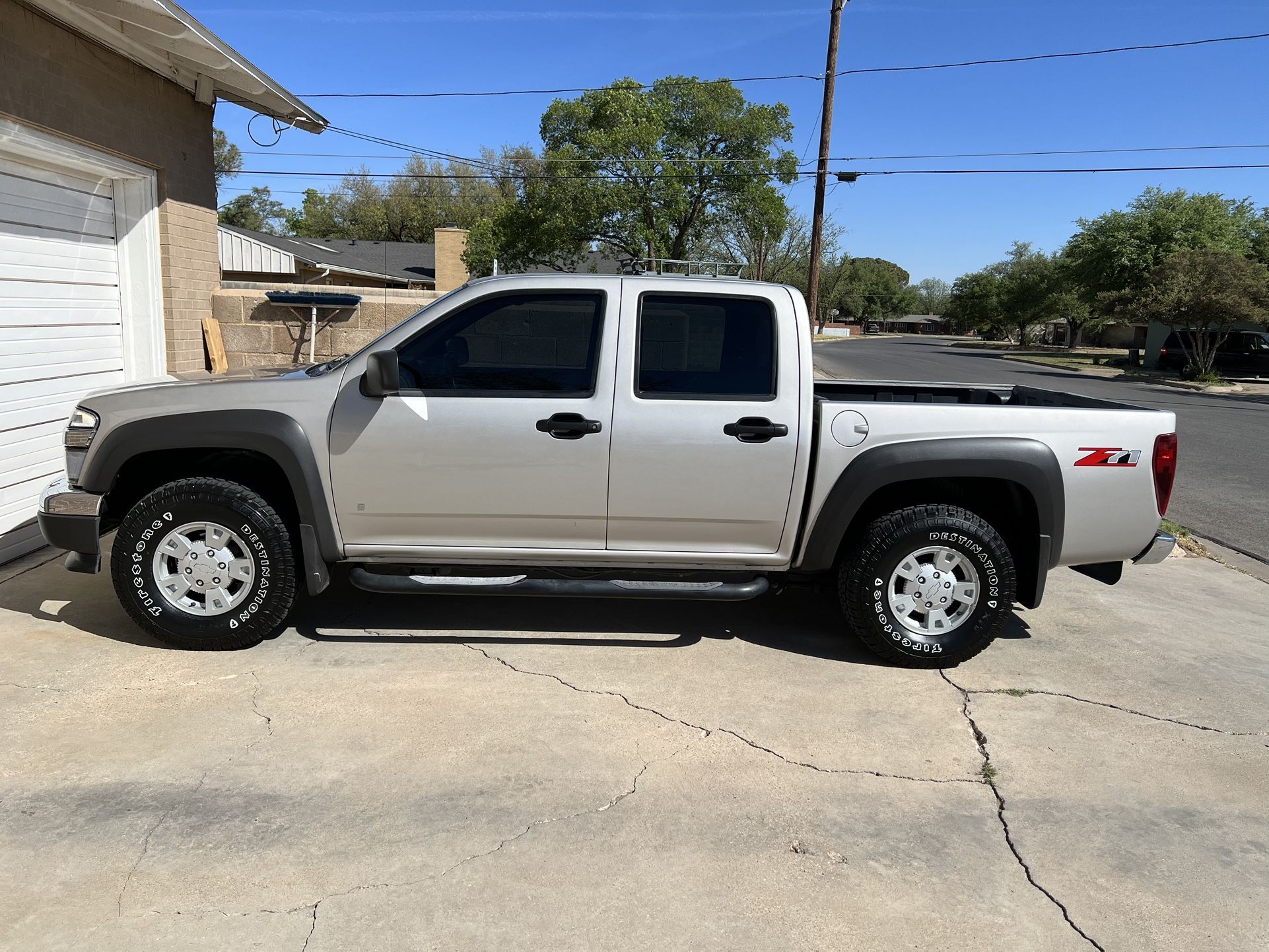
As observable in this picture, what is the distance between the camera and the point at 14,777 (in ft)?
11.6

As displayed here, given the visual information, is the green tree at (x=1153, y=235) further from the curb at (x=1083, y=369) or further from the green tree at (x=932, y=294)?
the green tree at (x=932, y=294)

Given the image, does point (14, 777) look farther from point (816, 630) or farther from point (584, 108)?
point (584, 108)

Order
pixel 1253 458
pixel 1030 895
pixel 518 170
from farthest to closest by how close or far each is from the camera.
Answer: pixel 518 170 → pixel 1253 458 → pixel 1030 895

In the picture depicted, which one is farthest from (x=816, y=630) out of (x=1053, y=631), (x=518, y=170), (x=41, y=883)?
(x=518, y=170)

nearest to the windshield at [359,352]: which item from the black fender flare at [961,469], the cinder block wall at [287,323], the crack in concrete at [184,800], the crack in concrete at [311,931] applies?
the crack in concrete at [184,800]

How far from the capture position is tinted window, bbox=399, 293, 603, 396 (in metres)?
4.66

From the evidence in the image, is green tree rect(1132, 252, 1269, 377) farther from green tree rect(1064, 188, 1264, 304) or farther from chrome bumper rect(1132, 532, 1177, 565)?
chrome bumper rect(1132, 532, 1177, 565)

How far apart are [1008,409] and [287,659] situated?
385 cm

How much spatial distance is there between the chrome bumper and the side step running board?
2.00m

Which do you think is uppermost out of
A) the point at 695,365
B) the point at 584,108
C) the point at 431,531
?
the point at 584,108

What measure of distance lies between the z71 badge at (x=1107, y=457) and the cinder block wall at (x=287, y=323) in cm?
707

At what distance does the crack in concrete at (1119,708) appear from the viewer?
4.31 meters

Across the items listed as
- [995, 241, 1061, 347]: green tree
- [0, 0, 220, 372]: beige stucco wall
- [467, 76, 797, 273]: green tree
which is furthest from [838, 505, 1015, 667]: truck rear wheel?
[995, 241, 1061, 347]: green tree

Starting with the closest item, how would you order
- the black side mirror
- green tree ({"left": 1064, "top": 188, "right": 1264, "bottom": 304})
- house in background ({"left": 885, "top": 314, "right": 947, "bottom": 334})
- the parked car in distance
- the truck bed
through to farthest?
the black side mirror → the truck bed → the parked car in distance → green tree ({"left": 1064, "top": 188, "right": 1264, "bottom": 304}) → house in background ({"left": 885, "top": 314, "right": 947, "bottom": 334})
